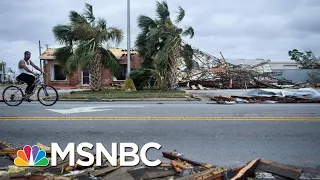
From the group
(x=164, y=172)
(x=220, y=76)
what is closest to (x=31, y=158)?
(x=164, y=172)

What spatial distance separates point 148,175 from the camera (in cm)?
391

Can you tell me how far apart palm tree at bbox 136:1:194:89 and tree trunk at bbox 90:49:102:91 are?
3209 millimetres

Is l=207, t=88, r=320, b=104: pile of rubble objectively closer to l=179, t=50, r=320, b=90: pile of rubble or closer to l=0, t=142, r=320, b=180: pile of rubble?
l=0, t=142, r=320, b=180: pile of rubble

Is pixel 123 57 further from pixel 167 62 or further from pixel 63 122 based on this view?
pixel 63 122

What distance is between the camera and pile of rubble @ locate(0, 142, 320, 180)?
12.4 ft

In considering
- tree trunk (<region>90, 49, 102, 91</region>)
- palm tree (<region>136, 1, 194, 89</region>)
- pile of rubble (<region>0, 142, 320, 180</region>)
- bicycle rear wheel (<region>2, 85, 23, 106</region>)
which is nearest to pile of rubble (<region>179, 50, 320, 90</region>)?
palm tree (<region>136, 1, 194, 89</region>)

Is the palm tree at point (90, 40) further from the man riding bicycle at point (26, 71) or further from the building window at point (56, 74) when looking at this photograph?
the building window at point (56, 74)

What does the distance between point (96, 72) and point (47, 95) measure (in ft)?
31.1

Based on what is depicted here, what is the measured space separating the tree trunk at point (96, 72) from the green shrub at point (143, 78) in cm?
223

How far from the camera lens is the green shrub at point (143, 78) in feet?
68.9

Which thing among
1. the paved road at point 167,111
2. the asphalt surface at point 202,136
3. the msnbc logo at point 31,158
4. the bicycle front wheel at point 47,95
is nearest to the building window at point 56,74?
the bicycle front wheel at point 47,95

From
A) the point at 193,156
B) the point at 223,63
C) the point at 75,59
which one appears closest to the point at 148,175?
the point at 193,156

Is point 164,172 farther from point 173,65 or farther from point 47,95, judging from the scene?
point 173,65

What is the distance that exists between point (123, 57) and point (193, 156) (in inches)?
1009
